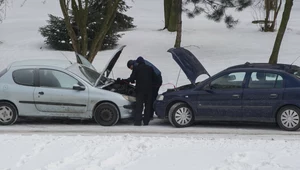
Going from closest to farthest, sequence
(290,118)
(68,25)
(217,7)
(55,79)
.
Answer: (290,118), (55,79), (68,25), (217,7)

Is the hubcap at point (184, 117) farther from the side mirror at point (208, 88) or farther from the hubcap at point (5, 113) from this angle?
the hubcap at point (5, 113)

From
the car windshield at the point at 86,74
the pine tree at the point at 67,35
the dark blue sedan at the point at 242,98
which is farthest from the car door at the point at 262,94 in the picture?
the pine tree at the point at 67,35

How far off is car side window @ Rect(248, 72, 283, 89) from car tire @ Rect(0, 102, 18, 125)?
5.12 m

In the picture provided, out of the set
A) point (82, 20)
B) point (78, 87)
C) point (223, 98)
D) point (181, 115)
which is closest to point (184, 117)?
point (181, 115)

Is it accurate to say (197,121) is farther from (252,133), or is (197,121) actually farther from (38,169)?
(38,169)

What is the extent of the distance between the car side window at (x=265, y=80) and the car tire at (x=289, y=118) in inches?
19.9

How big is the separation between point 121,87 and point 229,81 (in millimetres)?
2627

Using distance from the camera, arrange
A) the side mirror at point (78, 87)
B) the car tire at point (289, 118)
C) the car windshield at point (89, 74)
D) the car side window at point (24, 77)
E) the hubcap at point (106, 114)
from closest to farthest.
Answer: the car tire at point (289, 118)
the side mirror at point (78, 87)
the hubcap at point (106, 114)
the car side window at point (24, 77)
the car windshield at point (89, 74)

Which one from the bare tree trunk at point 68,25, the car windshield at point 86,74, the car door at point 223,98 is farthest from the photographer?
the bare tree trunk at point 68,25

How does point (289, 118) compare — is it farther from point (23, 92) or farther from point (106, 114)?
point (23, 92)

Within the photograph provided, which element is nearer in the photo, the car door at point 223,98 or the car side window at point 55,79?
the car door at point 223,98

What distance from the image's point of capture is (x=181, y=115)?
37.9 ft

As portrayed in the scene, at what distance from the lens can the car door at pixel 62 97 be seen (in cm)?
1170

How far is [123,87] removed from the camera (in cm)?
1258
